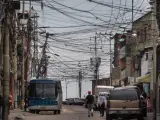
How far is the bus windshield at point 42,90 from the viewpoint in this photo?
3928 cm

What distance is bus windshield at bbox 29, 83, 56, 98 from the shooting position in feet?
129

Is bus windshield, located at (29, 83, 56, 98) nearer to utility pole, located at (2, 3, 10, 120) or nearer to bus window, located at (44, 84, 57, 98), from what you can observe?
bus window, located at (44, 84, 57, 98)

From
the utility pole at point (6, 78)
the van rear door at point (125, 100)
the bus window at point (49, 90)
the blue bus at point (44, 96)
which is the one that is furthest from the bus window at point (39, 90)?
the utility pole at point (6, 78)

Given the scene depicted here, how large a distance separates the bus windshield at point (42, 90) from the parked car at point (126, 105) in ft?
38.2

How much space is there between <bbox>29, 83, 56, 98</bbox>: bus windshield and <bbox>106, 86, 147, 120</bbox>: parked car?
38.2 ft

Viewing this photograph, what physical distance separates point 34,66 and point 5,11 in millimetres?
55467

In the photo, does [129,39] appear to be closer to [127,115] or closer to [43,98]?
[43,98]

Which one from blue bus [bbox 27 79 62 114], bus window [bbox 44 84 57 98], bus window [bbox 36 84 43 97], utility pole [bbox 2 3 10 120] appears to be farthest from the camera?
bus window [bbox 36 84 43 97]

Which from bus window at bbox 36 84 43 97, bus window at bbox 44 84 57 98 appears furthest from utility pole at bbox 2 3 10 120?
bus window at bbox 36 84 43 97

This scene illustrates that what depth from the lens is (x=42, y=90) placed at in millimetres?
39562

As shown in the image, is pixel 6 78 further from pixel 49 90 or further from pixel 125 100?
pixel 49 90

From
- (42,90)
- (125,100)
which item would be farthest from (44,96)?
(125,100)

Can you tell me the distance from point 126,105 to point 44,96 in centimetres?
1257

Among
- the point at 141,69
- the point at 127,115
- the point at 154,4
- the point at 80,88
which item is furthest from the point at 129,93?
the point at 80,88
